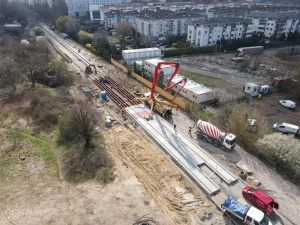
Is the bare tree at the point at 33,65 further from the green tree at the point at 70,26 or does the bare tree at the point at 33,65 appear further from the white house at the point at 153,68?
the green tree at the point at 70,26

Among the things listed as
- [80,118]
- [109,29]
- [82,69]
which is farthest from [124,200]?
[109,29]

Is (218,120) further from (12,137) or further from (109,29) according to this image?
(109,29)

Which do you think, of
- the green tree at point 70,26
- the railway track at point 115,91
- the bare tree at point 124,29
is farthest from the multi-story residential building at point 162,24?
the railway track at point 115,91

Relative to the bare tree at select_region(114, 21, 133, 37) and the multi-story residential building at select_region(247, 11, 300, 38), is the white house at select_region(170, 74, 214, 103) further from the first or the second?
the multi-story residential building at select_region(247, 11, 300, 38)

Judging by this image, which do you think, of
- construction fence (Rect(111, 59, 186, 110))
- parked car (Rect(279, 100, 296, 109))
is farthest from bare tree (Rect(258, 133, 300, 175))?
parked car (Rect(279, 100, 296, 109))

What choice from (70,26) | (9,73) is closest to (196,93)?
(9,73)

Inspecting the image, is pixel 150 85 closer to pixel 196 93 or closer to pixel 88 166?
pixel 196 93
